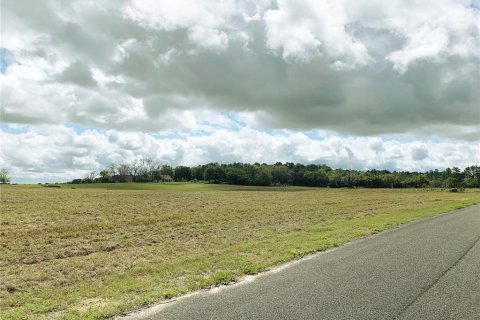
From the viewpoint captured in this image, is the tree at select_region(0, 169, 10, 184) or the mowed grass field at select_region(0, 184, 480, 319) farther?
the tree at select_region(0, 169, 10, 184)

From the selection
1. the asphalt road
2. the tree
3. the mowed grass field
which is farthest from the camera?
the tree

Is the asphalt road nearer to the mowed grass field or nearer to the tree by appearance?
the mowed grass field

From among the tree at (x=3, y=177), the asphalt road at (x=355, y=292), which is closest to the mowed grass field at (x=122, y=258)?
the asphalt road at (x=355, y=292)

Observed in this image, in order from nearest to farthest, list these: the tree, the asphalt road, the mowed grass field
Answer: the asphalt road, the mowed grass field, the tree

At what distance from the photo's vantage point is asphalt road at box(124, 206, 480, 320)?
7855 millimetres

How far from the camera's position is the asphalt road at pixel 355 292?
7.86 m

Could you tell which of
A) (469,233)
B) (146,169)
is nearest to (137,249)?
(469,233)

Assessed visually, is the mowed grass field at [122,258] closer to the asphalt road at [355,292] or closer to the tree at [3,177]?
the asphalt road at [355,292]

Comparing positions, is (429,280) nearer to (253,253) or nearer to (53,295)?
(253,253)

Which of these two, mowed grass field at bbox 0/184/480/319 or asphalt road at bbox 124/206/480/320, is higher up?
asphalt road at bbox 124/206/480/320

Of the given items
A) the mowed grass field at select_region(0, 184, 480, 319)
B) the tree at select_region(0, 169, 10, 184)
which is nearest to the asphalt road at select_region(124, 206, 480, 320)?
the mowed grass field at select_region(0, 184, 480, 319)

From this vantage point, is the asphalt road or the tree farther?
the tree

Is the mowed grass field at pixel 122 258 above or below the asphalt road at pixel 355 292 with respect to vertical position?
below

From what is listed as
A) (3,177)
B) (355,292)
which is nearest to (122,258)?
(355,292)
